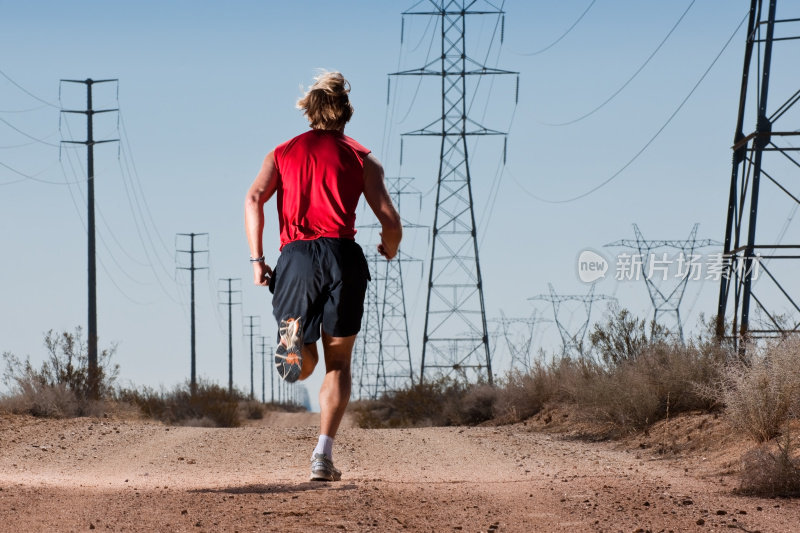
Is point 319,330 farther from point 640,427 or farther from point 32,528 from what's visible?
point 640,427

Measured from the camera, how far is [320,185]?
23.2 ft

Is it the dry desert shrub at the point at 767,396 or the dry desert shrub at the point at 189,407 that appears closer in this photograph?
the dry desert shrub at the point at 767,396

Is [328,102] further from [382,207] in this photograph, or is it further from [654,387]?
[654,387]

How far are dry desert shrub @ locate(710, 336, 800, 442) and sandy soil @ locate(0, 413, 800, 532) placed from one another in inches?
11.2

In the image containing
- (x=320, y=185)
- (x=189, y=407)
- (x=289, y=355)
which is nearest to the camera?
(x=289, y=355)

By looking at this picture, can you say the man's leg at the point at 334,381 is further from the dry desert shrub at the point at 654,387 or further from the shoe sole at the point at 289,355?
the dry desert shrub at the point at 654,387

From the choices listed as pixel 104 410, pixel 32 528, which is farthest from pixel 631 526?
pixel 104 410

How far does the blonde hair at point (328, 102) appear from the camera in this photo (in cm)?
725

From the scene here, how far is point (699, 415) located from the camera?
42.4ft

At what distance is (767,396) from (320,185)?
18.1 feet

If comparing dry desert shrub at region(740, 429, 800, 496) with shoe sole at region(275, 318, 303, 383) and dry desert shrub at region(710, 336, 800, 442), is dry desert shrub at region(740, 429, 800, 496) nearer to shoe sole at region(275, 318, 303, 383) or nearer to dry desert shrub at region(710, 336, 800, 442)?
dry desert shrub at region(710, 336, 800, 442)

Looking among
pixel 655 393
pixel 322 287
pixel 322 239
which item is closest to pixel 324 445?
pixel 322 287

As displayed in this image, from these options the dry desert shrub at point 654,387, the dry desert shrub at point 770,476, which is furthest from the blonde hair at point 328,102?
the dry desert shrub at point 654,387

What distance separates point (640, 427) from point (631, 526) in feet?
25.9
